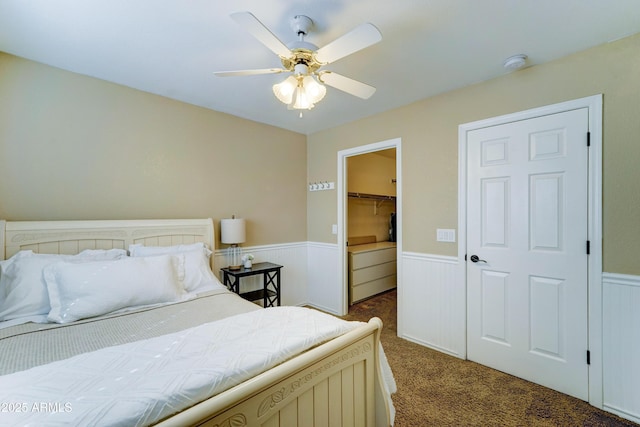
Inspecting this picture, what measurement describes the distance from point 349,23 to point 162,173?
217 cm

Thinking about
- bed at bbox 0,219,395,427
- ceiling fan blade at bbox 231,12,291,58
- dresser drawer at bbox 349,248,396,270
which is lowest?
dresser drawer at bbox 349,248,396,270

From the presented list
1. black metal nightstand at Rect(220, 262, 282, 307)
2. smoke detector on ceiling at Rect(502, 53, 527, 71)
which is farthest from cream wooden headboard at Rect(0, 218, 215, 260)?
smoke detector on ceiling at Rect(502, 53, 527, 71)

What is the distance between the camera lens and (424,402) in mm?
1935

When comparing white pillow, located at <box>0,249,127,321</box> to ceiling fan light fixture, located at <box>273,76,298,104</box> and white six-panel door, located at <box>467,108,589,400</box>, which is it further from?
white six-panel door, located at <box>467,108,589,400</box>

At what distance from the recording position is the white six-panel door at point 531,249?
1.96 m

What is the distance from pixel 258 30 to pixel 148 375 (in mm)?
1522

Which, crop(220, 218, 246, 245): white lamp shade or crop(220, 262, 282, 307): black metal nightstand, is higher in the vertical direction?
crop(220, 218, 246, 245): white lamp shade

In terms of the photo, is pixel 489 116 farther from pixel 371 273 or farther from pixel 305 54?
pixel 371 273

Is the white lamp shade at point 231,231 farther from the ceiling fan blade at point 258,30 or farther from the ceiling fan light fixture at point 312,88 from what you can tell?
the ceiling fan blade at point 258,30

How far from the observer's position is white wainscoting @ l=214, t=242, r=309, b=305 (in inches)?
133

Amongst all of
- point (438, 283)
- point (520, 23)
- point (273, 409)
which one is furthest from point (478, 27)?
point (273, 409)

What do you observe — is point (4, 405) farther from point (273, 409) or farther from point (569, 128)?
point (569, 128)

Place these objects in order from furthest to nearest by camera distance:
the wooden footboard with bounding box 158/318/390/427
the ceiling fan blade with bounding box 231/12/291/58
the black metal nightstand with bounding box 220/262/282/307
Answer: the black metal nightstand with bounding box 220/262/282/307
the ceiling fan blade with bounding box 231/12/291/58
the wooden footboard with bounding box 158/318/390/427

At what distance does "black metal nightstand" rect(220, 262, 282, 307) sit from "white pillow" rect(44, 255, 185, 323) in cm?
95
